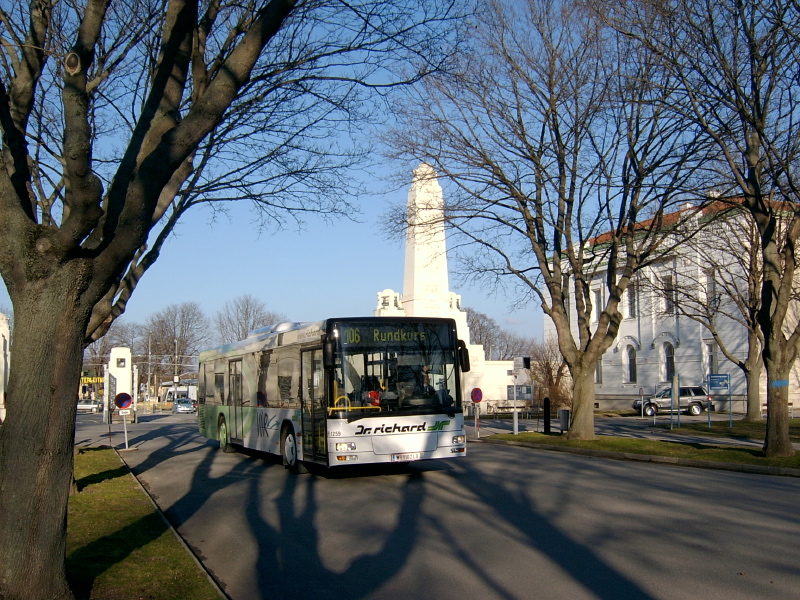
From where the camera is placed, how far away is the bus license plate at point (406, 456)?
560 inches

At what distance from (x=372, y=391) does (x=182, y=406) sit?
192ft

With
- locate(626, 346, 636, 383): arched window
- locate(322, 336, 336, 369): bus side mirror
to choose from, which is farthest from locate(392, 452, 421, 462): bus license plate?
locate(626, 346, 636, 383): arched window

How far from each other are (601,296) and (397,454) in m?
45.6

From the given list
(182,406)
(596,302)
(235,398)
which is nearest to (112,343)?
(182,406)

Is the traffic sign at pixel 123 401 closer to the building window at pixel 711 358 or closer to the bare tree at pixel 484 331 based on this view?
the building window at pixel 711 358

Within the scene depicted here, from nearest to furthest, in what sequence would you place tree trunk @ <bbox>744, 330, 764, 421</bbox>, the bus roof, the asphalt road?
the asphalt road
the bus roof
tree trunk @ <bbox>744, 330, 764, 421</bbox>

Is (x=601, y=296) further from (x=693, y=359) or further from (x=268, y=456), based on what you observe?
(x=268, y=456)

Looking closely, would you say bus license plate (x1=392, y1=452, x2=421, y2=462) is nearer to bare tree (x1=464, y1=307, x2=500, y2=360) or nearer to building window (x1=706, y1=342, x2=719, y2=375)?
building window (x1=706, y1=342, x2=719, y2=375)

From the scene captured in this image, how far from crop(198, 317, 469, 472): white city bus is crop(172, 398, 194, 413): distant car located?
55350mm

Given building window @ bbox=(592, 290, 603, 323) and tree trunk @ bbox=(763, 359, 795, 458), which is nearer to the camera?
tree trunk @ bbox=(763, 359, 795, 458)

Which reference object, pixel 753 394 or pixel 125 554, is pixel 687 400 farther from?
pixel 125 554

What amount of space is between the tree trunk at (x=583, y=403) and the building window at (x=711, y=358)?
97.2 ft

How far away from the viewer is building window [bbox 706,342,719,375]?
4919 cm

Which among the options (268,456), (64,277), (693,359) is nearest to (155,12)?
(64,277)
